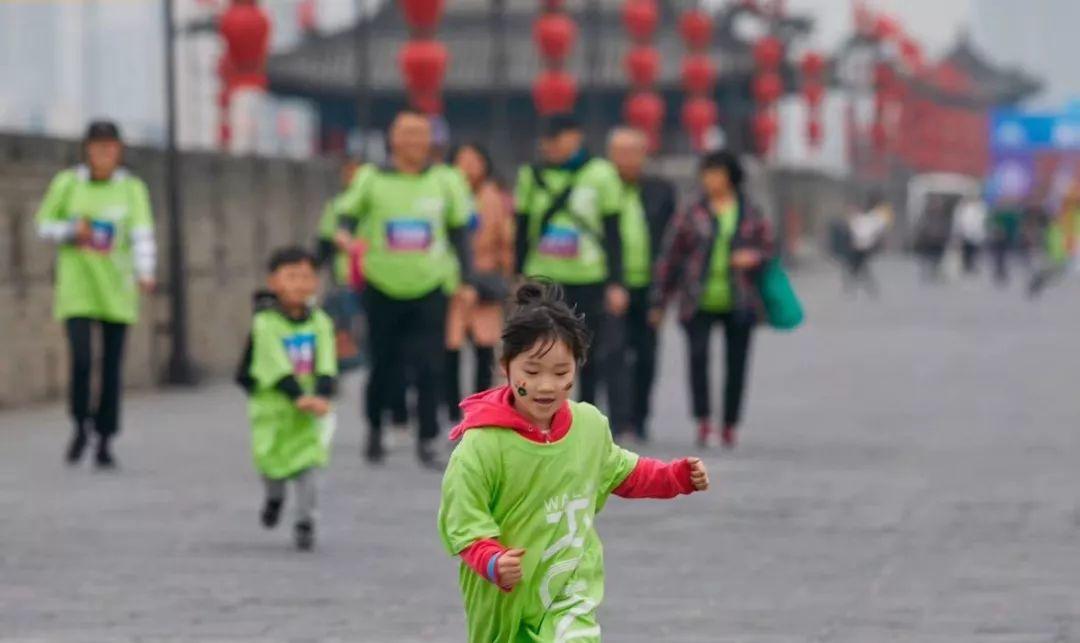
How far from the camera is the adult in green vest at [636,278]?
42.8ft

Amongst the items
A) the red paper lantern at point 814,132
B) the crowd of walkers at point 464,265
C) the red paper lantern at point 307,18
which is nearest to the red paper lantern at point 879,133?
the red paper lantern at point 814,132

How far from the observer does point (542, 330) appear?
491cm

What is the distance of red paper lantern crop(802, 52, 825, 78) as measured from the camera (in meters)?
55.4

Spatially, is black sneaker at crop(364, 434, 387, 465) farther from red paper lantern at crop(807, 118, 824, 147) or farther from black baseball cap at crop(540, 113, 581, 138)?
red paper lantern at crop(807, 118, 824, 147)

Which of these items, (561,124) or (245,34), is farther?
(245,34)

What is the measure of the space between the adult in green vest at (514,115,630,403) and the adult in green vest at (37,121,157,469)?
6.39 feet

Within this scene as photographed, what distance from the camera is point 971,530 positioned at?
958 centimetres

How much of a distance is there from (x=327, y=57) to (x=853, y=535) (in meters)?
42.1

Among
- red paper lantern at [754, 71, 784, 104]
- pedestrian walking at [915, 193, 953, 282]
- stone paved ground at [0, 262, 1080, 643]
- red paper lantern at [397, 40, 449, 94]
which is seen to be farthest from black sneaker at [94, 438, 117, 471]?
red paper lantern at [754, 71, 784, 104]

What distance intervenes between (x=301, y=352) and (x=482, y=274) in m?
4.77

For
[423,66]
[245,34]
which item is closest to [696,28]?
[423,66]

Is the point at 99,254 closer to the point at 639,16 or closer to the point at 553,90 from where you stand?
the point at 553,90

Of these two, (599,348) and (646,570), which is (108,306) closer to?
(599,348)

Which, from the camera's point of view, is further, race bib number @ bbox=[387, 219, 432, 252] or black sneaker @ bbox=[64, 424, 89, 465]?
black sneaker @ bbox=[64, 424, 89, 465]
